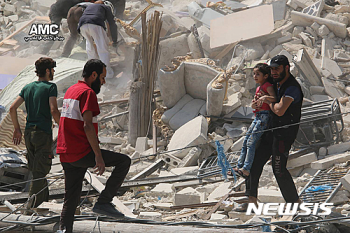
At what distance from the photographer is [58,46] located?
13.4 metres

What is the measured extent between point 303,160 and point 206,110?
242 centimetres

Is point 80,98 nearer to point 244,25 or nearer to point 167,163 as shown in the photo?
point 167,163

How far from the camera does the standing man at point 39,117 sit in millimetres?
4453

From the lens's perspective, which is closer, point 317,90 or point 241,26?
point 317,90

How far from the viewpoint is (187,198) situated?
547cm

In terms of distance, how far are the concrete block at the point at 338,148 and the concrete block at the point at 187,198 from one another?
7.34 feet

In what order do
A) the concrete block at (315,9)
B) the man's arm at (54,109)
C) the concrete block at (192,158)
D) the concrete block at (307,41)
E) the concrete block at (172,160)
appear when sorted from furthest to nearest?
1. the concrete block at (315,9)
2. the concrete block at (307,41)
3. the concrete block at (172,160)
4. the concrete block at (192,158)
5. the man's arm at (54,109)

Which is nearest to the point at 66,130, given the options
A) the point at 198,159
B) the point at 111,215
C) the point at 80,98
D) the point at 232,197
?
the point at 80,98

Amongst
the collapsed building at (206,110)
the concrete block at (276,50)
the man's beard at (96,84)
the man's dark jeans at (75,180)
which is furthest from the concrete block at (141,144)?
the man's beard at (96,84)

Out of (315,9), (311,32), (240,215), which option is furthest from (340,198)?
(315,9)

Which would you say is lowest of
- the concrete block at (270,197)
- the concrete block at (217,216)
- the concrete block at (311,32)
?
the concrete block at (270,197)

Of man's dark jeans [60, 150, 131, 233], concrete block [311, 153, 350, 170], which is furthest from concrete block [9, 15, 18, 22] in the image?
man's dark jeans [60, 150, 131, 233]

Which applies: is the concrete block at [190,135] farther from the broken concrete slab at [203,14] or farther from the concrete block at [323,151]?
the broken concrete slab at [203,14]

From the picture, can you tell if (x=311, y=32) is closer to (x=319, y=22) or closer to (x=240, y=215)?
(x=319, y=22)
